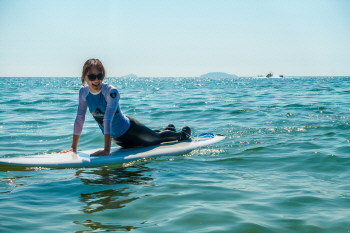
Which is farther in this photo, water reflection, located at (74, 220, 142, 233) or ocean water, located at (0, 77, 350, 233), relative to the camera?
ocean water, located at (0, 77, 350, 233)

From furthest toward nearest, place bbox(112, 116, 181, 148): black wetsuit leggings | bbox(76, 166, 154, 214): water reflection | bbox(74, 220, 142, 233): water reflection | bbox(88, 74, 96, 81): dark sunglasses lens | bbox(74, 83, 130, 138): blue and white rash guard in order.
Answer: bbox(112, 116, 181, 148): black wetsuit leggings < bbox(74, 83, 130, 138): blue and white rash guard < bbox(88, 74, 96, 81): dark sunglasses lens < bbox(76, 166, 154, 214): water reflection < bbox(74, 220, 142, 233): water reflection

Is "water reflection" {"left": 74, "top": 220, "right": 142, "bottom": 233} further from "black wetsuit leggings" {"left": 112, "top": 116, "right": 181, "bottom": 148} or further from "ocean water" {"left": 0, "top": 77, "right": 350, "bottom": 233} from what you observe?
"black wetsuit leggings" {"left": 112, "top": 116, "right": 181, "bottom": 148}

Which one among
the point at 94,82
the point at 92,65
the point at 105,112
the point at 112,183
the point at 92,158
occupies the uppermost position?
the point at 92,65

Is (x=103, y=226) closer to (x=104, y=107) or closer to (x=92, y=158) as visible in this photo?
(x=92, y=158)

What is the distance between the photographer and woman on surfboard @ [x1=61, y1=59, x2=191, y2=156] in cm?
471

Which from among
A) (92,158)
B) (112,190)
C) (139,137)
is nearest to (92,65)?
(92,158)

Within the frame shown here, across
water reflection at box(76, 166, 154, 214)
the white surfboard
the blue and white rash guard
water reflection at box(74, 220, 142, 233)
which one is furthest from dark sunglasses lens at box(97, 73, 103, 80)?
water reflection at box(74, 220, 142, 233)

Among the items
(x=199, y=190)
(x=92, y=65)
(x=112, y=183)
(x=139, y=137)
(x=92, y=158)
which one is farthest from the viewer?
(x=139, y=137)

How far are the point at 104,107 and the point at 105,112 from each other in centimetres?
9

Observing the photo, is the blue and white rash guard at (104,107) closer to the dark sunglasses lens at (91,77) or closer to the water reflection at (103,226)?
the dark sunglasses lens at (91,77)

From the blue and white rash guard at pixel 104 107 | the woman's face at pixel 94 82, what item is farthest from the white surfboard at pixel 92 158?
the woman's face at pixel 94 82

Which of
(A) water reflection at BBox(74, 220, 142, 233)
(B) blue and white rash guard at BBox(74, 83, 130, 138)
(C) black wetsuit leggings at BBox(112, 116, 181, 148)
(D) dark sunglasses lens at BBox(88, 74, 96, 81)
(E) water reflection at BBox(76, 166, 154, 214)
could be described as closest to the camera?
(A) water reflection at BBox(74, 220, 142, 233)

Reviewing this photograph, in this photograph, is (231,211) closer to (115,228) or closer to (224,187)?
(224,187)

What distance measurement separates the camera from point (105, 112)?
4.87 m
